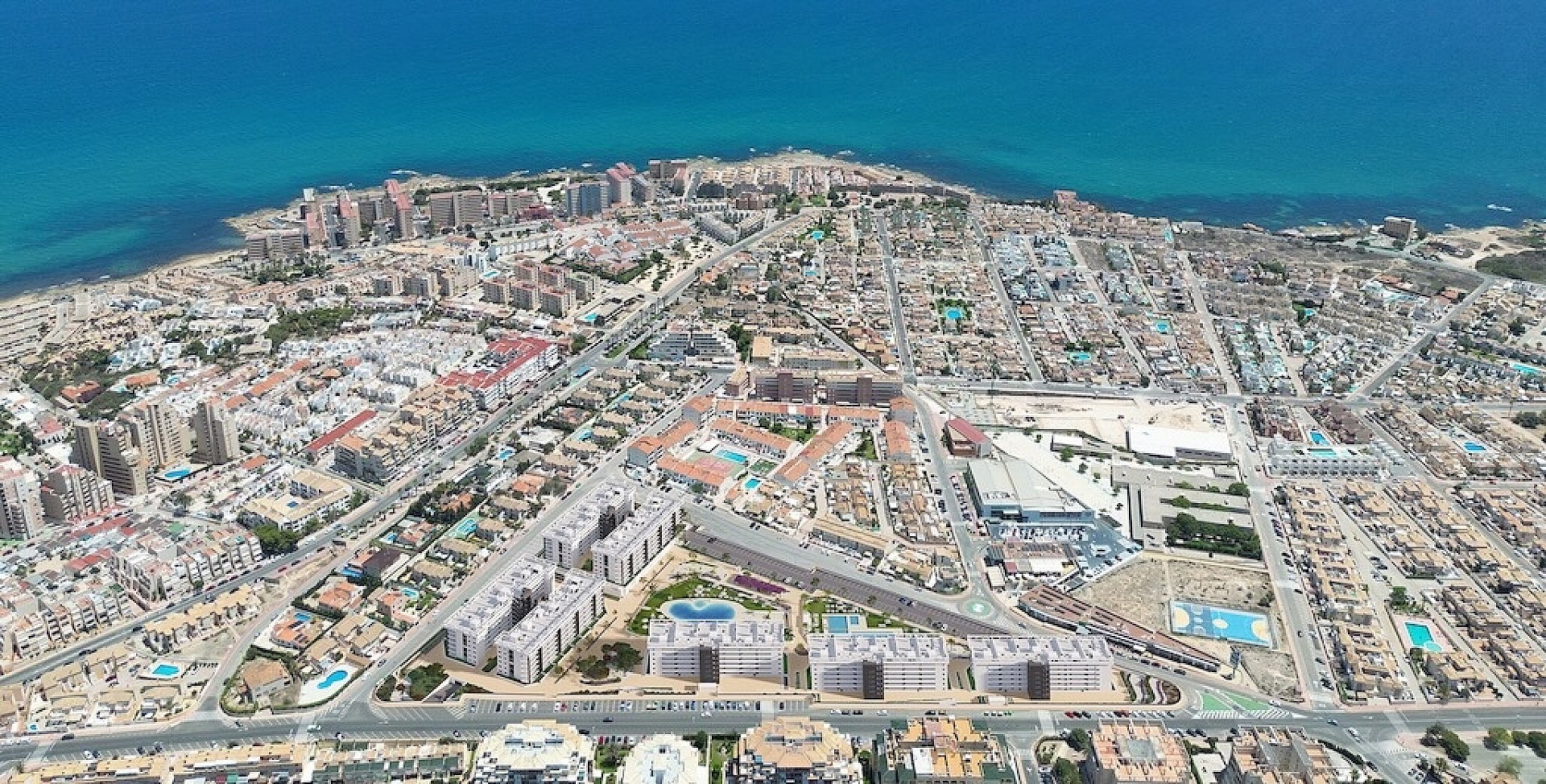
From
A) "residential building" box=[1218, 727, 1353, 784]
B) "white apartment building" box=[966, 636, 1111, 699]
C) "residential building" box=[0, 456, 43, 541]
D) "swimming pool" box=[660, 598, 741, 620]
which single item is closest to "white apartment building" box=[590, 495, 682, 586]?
"swimming pool" box=[660, 598, 741, 620]

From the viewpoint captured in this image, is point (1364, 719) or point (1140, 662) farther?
point (1140, 662)

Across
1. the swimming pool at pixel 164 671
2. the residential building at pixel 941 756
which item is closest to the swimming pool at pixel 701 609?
the residential building at pixel 941 756

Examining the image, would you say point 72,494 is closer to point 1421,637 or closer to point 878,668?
point 878,668

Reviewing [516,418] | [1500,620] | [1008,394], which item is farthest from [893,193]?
[1500,620]

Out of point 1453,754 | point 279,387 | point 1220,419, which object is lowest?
point 1453,754

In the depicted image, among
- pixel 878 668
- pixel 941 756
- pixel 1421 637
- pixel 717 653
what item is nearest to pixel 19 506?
pixel 717 653

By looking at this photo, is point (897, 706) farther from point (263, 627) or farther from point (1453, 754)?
point (263, 627)
